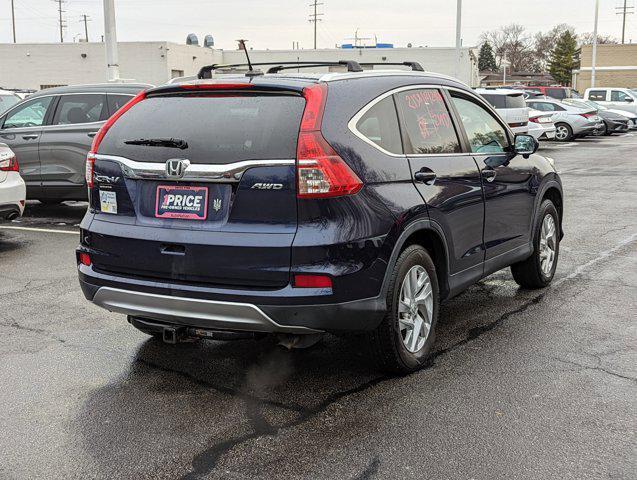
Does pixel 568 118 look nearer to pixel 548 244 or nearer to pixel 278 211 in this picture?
pixel 548 244

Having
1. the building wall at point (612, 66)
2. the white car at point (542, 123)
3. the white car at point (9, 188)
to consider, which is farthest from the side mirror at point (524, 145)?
the building wall at point (612, 66)

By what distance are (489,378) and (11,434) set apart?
2666mm

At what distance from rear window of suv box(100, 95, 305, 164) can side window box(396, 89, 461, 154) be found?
89cm

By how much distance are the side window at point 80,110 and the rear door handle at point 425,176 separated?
6.91m

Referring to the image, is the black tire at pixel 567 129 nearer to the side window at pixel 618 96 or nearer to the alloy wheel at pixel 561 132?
the alloy wheel at pixel 561 132

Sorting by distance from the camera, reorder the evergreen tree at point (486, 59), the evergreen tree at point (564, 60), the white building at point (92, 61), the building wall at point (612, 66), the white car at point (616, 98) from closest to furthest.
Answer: the white car at point (616, 98) → the white building at point (92, 61) → the building wall at point (612, 66) → the evergreen tree at point (564, 60) → the evergreen tree at point (486, 59)

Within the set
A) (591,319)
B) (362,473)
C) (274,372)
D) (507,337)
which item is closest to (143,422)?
(274,372)

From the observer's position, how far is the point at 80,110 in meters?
10.7

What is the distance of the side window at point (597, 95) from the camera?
3960cm

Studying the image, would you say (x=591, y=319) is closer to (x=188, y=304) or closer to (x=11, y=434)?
(x=188, y=304)

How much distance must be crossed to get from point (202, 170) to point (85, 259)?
1.06m

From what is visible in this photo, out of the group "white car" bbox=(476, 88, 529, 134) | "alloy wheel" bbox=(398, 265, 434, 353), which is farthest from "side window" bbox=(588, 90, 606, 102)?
"alloy wheel" bbox=(398, 265, 434, 353)

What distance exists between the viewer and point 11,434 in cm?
396

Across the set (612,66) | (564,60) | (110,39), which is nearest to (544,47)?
(564,60)
